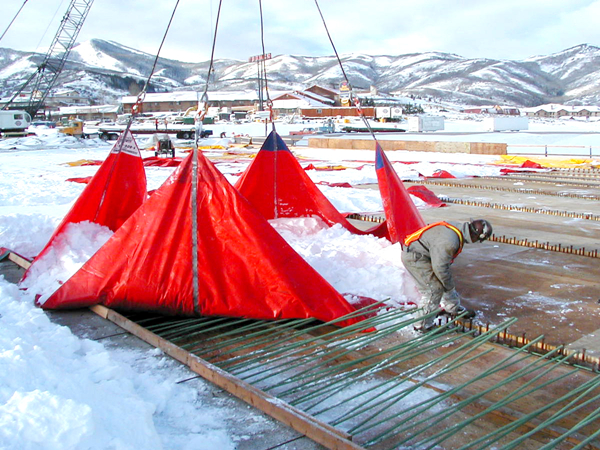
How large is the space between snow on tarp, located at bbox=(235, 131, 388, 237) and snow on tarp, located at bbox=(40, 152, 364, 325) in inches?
123

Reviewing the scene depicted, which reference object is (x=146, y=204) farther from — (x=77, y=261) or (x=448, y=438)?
(x=448, y=438)

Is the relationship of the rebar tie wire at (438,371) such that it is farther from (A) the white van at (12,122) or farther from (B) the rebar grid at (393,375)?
(A) the white van at (12,122)

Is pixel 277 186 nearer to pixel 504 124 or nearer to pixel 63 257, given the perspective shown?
pixel 63 257

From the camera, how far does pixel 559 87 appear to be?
194375 millimetres

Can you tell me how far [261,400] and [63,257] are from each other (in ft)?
11.6

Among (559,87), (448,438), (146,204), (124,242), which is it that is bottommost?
(448,438)

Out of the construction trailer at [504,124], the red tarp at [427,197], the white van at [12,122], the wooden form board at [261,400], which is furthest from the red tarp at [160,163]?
the construction trailer at [504,124]

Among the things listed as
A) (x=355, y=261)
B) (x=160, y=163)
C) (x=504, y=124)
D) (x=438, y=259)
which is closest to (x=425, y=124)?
(x=504, y=124)

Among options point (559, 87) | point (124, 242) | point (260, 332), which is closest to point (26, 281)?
point (124, 242)

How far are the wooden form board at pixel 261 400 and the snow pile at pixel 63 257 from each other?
1409 millimetres

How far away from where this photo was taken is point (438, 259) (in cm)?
463

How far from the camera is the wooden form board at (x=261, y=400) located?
9.73 ft

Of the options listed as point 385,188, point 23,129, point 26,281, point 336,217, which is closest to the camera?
point 26,281

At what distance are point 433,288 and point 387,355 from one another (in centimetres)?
85
